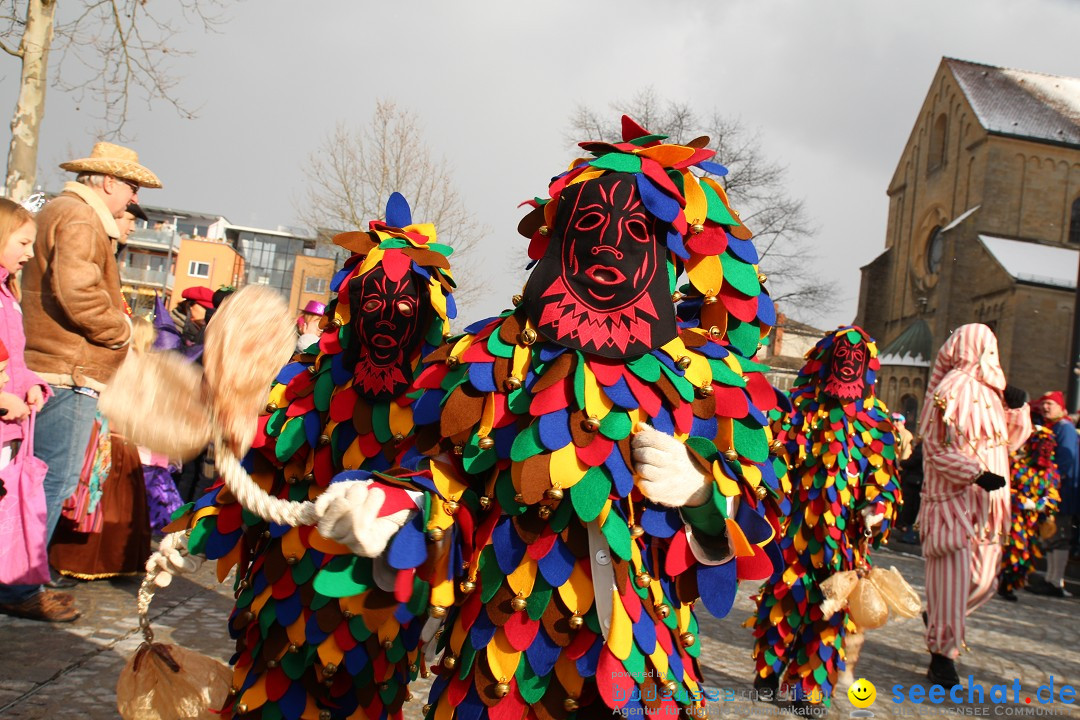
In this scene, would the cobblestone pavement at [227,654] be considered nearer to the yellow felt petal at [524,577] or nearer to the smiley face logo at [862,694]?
the smiley face logo at [862,694]

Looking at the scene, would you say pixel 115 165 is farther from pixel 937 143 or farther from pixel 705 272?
pixel 937 143

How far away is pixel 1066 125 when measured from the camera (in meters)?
39.3

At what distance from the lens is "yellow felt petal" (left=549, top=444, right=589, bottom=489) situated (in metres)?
1.91

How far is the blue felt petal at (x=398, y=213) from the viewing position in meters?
3.46

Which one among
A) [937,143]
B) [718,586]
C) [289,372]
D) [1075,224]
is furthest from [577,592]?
[937,143]

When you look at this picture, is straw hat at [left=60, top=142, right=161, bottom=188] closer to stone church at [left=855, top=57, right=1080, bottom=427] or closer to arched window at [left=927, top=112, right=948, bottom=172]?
stone church at [left=855, top=57, right=1080, bottom=427]

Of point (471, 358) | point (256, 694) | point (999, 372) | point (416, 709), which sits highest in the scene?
point (999, 372)

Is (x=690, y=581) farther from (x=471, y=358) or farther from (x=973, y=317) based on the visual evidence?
(x=973, y=317)

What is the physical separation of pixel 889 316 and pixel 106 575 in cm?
4282

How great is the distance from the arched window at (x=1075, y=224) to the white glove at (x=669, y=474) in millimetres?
42963

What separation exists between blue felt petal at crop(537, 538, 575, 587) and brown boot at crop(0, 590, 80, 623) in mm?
3596

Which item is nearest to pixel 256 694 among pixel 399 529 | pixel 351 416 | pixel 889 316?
pixel 351 416

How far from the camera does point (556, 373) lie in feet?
6.57

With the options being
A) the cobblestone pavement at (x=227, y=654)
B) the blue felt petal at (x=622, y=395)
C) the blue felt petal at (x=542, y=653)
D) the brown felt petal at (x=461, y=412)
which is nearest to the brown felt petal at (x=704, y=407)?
the blue felt petal at (x=622, y=395)
